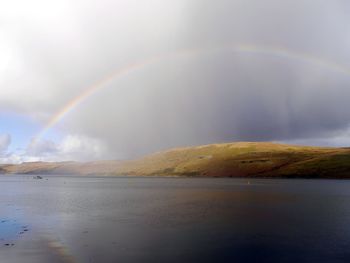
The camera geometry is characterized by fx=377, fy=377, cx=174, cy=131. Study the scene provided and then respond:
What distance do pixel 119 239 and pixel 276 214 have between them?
111ft

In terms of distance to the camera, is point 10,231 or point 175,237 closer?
point 175,237

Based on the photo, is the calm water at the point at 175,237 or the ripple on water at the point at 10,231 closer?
the calm water at the point at 175,237

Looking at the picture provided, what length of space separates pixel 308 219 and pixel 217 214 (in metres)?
14.9

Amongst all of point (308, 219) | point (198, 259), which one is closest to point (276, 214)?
point (308, 219)

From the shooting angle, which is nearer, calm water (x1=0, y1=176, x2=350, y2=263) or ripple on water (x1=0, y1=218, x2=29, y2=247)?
calm water (x1=0, y1=176, x2=350, y2=263)

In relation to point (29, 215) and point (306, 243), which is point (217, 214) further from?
point (29, 215)

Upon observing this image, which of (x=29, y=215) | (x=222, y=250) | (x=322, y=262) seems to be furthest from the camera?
(x=29, y=215)

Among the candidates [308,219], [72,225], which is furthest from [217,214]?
[72,225]

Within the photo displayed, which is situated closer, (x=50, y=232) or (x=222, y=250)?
(x=222, y=250)

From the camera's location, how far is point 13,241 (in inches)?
1607

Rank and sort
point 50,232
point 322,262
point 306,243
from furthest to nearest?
point 50,232, point 306,243, point 322,262

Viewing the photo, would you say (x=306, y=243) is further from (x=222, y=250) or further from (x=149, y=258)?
(x=149, y=258)

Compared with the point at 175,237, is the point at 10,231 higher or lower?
higher

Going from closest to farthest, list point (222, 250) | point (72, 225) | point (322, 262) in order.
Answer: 1. point (322, 262)
2. point (222, 250)
3. point (72, 225)
